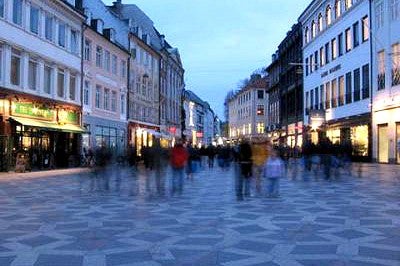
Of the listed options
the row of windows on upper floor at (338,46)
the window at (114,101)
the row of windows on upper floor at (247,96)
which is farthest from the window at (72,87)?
the row of windows on upper floor at (247,96)

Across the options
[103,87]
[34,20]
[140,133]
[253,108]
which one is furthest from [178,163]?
[253,108]

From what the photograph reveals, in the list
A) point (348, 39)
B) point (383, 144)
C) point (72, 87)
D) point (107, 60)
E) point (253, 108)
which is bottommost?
point (383, 144)

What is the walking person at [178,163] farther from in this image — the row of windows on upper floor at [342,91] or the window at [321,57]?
the window at [321,57]

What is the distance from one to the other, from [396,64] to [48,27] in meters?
22.8

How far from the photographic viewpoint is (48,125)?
3447 centimetres

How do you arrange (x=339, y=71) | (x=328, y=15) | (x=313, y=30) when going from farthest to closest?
(x=313, y=30) < (x=328, y=15) < (x=339, y=71)

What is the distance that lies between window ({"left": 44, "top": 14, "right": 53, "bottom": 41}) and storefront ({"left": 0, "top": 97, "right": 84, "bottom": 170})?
411cm

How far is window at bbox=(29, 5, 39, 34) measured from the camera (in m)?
33.5

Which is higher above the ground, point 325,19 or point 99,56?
point 325,19

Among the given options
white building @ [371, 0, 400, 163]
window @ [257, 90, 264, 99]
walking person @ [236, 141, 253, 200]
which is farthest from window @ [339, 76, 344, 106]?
window @ [257, 90, 264, 99]

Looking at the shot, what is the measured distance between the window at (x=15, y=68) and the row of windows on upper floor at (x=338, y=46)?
25807 millimetres

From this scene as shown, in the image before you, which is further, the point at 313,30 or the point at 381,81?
the point at 313,30

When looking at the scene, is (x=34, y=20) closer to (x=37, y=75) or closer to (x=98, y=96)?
(x=37, y=75)

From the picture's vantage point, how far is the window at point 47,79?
35.7 m
